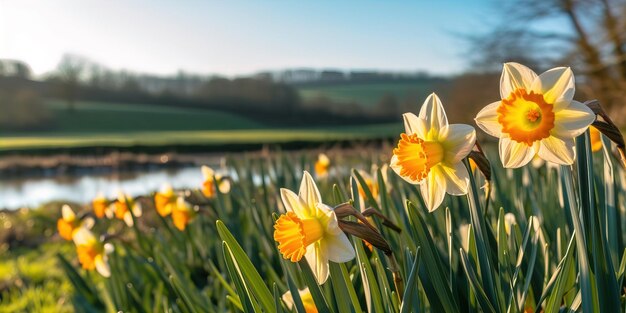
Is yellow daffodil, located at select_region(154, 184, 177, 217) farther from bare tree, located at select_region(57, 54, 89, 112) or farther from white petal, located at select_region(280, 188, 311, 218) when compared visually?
bare tree, located at select_region(57, 54, 89, 112)

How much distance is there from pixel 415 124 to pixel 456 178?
96 mm

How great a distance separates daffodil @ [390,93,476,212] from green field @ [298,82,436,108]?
4925cm

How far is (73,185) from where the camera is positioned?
1345 centimetres

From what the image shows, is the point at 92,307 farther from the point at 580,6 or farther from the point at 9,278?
the point at 580,6

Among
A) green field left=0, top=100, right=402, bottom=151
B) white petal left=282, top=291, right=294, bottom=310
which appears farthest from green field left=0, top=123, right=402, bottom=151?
white petal left=282, top=291, right=294, bottom=310

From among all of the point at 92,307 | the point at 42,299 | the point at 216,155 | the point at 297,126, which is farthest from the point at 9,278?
the point at 297,126

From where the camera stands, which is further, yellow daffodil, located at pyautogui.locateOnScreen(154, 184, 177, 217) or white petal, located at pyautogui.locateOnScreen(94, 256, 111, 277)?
yellow daffodil, located at pyautogui.locateOnScreen(154, 184, 177, 217)

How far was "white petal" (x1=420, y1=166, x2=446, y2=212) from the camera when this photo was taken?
81cm

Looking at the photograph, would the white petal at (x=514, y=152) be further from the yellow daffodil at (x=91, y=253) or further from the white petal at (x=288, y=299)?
the yellow daffodil at (x=91, y=253)

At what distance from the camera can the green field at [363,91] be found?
52.0 metres

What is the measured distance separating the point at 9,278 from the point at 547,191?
312cm

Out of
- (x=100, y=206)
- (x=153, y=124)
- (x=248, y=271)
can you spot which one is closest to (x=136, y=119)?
(x=153, y=124)

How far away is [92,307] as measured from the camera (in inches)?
66.5

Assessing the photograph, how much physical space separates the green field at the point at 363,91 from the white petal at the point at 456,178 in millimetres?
49267
